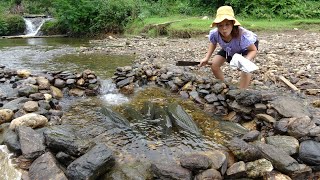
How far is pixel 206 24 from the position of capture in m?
16.1

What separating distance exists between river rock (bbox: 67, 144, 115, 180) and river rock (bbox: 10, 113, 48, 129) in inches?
52.9

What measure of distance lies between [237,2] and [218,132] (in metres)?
15.6

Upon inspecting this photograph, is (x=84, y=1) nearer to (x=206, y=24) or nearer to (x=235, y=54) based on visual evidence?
(x=206, y=24)

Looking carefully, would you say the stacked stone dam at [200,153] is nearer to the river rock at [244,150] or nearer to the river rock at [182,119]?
the river rock at [244,150]

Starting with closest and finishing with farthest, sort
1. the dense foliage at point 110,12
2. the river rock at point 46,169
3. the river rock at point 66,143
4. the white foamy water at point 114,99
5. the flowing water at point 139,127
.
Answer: the river rock at point 46,169
the river rock at point 66,143
the flowing water at point 139,127
the white foamy water at point 114,99
the dense foliage at point 110,12

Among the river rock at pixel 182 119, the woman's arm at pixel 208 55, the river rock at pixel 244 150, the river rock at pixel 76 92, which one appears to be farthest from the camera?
the river rock at pixel 76 92

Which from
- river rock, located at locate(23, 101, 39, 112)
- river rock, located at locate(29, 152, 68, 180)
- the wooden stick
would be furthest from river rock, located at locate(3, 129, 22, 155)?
the wooden stick

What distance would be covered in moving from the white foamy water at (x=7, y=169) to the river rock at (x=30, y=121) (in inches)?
21.7

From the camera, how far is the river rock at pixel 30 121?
445 cm

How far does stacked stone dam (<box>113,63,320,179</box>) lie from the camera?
3473 millimetres

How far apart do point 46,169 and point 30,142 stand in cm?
68

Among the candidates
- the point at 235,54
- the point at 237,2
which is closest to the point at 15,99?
the point at 235,54

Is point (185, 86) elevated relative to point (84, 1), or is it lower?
lower

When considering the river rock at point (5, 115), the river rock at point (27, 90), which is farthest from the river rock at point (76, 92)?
the river rock at point (5, 115)
